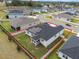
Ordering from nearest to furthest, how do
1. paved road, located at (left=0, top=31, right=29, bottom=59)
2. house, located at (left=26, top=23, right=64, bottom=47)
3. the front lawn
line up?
paved road, located at (left=0, top=31, right=29, bottom=59), the front lawn, house, located at (left=26, top=23, right=64, bottom=47)

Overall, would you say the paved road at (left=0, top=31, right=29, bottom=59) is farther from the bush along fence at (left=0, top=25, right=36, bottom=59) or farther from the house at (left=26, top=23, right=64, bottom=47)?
the house at (left=26, top=23, right=64, bottom=47)

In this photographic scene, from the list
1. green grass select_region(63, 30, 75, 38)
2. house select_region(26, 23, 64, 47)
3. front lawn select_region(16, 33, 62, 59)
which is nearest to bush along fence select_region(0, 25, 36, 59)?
front lawn select_region(16, 33, 62, 59)

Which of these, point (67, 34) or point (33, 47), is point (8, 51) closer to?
point (33, 47)

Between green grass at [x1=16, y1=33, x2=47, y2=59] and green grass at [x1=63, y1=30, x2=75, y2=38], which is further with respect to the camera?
green grass at [x1=63, y1=30, x2=75, y2=38]

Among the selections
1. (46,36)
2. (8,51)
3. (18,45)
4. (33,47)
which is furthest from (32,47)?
(8,51)

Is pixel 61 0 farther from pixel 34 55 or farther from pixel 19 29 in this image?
pixel 34 55

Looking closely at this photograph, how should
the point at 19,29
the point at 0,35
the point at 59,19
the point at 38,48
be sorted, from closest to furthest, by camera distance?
1. the point at 38,48
2. the point at 0,35
3. the point at 19,29
4. the point at 59,19

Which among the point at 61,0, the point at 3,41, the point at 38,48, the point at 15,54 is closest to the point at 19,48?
A: the point at 15,54

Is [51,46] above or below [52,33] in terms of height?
below

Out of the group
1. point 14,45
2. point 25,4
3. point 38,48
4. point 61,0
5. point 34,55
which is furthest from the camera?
point 61,0
